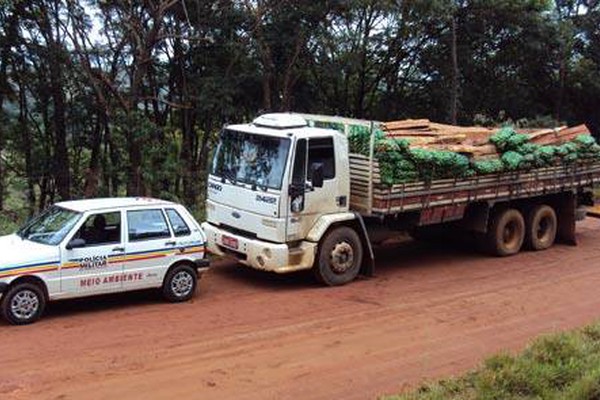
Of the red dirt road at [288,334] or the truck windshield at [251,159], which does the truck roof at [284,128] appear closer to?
the truck windshield at [251,159]

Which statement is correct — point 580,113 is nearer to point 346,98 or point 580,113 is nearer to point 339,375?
point 346,98

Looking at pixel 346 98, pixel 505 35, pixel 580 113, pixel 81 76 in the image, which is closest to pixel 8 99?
pixel 81 76

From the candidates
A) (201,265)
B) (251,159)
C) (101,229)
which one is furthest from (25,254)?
(251,159)

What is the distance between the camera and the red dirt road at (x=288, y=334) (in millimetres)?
7812

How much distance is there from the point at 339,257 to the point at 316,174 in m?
1.46

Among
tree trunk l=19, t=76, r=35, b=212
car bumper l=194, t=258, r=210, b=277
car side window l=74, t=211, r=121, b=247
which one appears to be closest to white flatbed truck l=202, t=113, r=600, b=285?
car bumper l=194, t=258, r=210, b=277

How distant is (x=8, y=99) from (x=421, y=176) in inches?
562

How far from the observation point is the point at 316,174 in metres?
11.7

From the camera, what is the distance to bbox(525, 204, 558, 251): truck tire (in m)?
15.6

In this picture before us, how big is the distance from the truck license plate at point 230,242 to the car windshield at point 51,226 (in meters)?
2.79

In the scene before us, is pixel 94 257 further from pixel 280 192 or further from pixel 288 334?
pixel 280 192

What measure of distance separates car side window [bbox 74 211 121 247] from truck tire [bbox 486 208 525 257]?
7.59m

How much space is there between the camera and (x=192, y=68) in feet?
71.4

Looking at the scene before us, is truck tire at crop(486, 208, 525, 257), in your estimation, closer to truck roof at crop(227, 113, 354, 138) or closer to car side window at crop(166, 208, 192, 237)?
truck roof at crop(227, 113, 354, 138)
